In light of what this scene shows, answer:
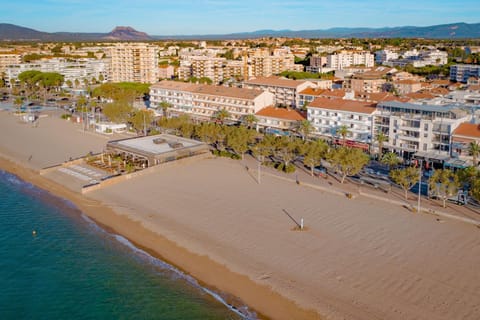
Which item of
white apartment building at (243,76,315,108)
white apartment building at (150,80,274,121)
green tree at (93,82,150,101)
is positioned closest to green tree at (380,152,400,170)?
white apartment building at (150,80,274,121)

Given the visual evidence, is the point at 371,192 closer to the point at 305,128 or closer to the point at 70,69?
the point at 305,128

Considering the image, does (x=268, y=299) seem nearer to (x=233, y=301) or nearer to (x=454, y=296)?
(x=233, y=301)

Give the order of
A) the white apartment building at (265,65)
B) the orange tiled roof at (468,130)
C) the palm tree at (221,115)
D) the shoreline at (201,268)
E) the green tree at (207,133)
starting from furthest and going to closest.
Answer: the white apartment building at (265,65) < the palm tree at (221,115) < the green tree at (207,133) < the orange tiled roof at (468,130) < the shoreline at (201,268)

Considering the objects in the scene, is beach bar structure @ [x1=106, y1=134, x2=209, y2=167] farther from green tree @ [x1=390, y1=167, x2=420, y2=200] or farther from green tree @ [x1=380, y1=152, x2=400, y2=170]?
green tree @ [x1=390, y1=167, x2=420, y2=200]

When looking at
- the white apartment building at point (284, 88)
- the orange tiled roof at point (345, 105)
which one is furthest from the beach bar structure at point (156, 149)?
the white apartment building at point (284, 88)

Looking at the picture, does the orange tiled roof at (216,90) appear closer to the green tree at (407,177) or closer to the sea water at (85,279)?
the green tree at (407,177)

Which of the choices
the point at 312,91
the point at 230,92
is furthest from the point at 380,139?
the point at 312,91

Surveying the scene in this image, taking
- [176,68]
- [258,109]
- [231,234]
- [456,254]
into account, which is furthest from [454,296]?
[176,68]
